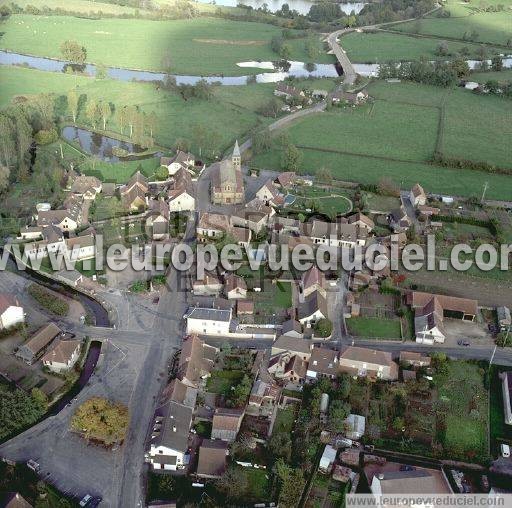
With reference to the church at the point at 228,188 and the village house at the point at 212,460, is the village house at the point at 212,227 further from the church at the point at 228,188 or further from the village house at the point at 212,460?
the village house at the point at 212,460

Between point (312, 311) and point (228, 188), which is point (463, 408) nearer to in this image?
point (312, 311)

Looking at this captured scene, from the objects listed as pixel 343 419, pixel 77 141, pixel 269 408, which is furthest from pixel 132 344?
pixel 77 141

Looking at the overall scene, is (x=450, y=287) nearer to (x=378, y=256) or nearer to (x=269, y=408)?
(x=378, y=256)

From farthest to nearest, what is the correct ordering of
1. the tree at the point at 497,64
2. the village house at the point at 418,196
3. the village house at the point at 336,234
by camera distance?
1. the tree at the point at 497,64
2. the village house at the point at 418,196
3. the village house at the point at 336,234

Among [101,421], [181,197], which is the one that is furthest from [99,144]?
[101,421]

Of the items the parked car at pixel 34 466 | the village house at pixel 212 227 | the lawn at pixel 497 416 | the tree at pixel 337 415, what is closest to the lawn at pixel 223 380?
the tree at pixel 337 415

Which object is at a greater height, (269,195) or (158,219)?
(269,195)

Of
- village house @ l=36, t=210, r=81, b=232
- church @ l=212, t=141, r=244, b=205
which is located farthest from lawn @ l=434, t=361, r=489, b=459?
village house @ l=36, t=210, r=81, b=232
